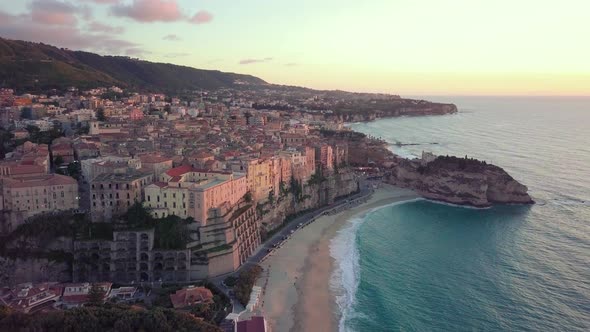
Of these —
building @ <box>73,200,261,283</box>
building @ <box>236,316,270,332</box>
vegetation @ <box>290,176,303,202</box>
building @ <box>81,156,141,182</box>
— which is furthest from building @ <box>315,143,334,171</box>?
building @ <box>236,316,270,332</box>

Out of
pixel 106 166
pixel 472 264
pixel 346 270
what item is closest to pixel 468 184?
pixel 472 264

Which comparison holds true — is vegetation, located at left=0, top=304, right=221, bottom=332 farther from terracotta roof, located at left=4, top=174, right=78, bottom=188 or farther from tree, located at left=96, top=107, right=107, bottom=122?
tree, located at left=96, top=107, right=107, bottom=122

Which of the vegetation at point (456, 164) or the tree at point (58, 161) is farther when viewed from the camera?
the vegetation at point (456, 164)

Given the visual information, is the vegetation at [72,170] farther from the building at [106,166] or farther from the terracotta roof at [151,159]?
the terracotta roof at [151,159]

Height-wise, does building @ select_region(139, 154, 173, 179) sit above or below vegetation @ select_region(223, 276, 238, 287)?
above

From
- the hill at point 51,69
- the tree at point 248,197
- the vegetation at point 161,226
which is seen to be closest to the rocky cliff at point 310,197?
the tree at point 248,197

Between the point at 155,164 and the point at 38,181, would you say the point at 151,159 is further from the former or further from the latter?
the point at 38,181
